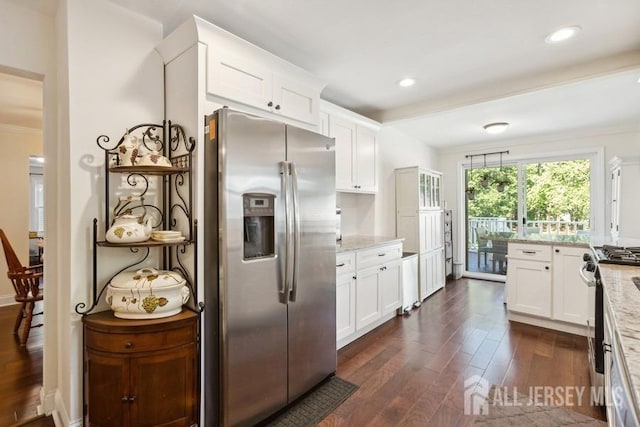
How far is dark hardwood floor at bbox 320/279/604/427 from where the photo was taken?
196 cm

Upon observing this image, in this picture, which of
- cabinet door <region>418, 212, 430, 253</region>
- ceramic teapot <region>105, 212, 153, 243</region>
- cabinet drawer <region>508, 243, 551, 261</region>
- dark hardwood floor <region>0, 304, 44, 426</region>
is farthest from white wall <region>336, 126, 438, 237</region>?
dark hardwood floor <region>0, 304, 44, 426</region>

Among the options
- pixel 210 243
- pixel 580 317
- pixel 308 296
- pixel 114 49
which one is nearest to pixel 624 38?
pixel 580 317

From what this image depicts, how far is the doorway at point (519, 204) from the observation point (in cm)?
480

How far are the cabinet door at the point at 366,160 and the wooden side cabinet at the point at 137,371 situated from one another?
2.47m

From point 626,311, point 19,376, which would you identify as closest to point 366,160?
point 626,311

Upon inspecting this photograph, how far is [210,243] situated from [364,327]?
6.46ft

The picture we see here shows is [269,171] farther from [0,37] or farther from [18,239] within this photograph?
[18,239]

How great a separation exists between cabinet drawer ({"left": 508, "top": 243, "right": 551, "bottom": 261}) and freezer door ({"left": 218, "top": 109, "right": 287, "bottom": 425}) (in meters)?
2.84

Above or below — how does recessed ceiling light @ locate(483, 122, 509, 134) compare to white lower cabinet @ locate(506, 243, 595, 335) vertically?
above

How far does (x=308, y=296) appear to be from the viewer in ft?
6.92

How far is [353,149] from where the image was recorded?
347 cm

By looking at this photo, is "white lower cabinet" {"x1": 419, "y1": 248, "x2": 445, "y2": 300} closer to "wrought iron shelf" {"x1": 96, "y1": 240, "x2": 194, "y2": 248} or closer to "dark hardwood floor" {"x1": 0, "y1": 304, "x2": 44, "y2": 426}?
"wrought iron shelf" {"x1": 96, "y1": 240, "x2": 194, "y2": 248}

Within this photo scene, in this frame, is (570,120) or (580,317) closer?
(580,317)

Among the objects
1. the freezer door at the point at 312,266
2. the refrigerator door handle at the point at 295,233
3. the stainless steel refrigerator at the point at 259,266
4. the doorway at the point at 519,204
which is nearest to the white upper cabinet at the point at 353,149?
the freezer door at the point at 312,266
